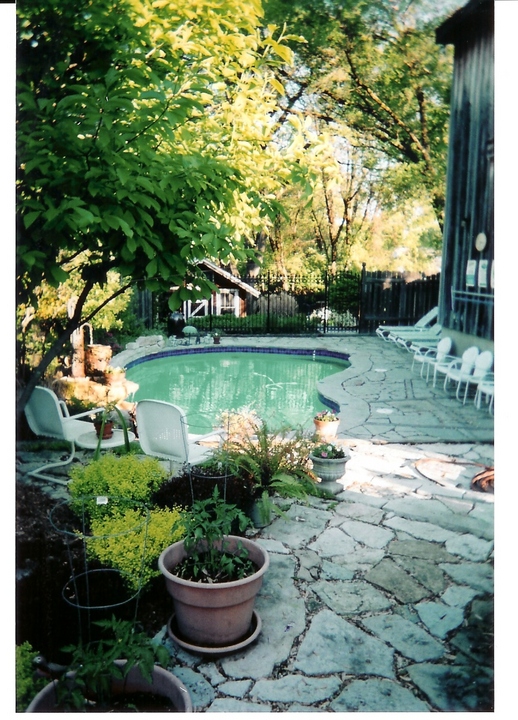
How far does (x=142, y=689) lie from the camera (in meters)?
2.49

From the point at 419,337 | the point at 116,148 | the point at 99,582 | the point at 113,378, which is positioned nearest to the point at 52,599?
the point at 99,582

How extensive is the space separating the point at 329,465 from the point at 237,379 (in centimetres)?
801

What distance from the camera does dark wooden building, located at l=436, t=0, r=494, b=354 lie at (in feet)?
26.3

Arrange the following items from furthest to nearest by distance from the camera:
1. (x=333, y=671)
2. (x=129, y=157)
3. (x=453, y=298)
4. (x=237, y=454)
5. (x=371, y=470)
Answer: (x=453, y=298)
(x=371, y=470)
(x=237, y=454)
(x=333, y=671)
(x=129, y=157)

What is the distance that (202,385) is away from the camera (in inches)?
479

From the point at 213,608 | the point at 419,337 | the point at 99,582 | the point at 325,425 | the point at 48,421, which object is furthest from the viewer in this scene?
the point at 419,337

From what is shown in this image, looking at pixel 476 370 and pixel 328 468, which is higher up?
pixel 476 370

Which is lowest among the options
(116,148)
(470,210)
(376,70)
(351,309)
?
(351,309)

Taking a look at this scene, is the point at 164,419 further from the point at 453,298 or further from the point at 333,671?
the point at 453,298

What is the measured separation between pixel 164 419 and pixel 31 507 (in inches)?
43.7

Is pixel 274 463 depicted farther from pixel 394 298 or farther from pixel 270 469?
pixel 394 298

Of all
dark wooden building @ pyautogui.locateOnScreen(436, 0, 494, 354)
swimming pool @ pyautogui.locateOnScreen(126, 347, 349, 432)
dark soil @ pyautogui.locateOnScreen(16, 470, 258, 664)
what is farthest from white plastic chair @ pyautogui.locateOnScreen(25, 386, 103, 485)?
dark wooden building @ pyautogui.locateOnScreen(436, 0, 494, 354)

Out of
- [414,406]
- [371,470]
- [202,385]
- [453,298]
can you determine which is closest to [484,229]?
[453,298]
